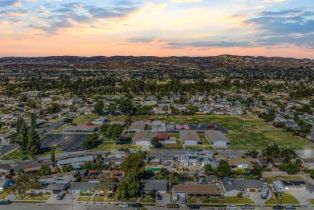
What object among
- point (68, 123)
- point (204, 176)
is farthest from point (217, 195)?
point (68, 123)

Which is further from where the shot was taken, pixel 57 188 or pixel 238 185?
pixel 238 185

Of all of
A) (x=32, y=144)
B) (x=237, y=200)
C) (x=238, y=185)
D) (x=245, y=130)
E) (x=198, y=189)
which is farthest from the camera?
(x=245, y=130)

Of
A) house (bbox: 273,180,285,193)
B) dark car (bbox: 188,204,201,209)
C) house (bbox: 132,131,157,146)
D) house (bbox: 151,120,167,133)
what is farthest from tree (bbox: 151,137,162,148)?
dark car (bbox: 188,204,201,209)

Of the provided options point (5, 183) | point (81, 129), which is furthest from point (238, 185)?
point (81, 129)

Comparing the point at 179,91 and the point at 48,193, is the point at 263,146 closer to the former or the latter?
the point at 48,193

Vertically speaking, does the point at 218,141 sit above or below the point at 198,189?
below

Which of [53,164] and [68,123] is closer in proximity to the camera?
[53,164]

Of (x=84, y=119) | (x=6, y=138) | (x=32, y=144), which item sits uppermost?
(x=32, y=144)

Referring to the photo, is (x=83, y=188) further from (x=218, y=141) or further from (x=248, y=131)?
(x=248, y=131)
